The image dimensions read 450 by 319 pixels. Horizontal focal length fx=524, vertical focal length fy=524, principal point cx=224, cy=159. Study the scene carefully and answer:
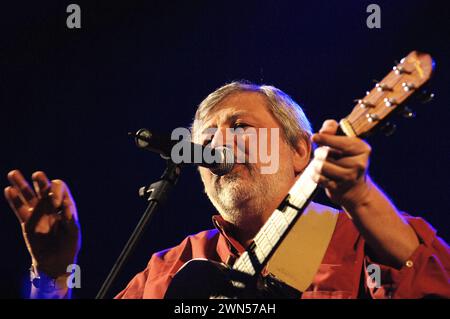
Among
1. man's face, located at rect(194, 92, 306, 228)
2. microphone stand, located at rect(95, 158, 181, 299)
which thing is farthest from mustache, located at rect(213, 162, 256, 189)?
microphone stand, located at rect(95, 158, 181, 299)

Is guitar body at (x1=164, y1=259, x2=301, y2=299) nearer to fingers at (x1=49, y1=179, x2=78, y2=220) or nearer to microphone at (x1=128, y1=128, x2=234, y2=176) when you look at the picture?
microphone at (x1=128, y1=128, x2=234, y2=176)

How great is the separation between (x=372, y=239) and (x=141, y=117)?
2.71 meters

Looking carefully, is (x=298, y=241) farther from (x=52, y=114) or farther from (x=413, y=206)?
(x=52, y=114)

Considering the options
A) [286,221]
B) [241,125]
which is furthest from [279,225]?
[241,125]

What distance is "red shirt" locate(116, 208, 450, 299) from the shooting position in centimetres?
180

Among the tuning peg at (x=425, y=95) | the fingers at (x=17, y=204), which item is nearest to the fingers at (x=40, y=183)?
the fingers at (x=17, y=204)

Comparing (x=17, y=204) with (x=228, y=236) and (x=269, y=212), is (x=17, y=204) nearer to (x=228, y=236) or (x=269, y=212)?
(x=228, y=236)

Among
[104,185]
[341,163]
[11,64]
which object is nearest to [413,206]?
[341,163]

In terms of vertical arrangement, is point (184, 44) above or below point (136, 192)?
above

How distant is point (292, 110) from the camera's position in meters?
3.11

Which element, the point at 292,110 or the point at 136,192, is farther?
the point at 136,192

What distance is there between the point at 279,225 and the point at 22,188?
1.02 metres

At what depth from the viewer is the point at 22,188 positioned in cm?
208

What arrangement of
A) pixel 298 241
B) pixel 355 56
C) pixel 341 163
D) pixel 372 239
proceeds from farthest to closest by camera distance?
pixel 355 56, pixel 298 241, pixel 372 239, pixel 341 163
